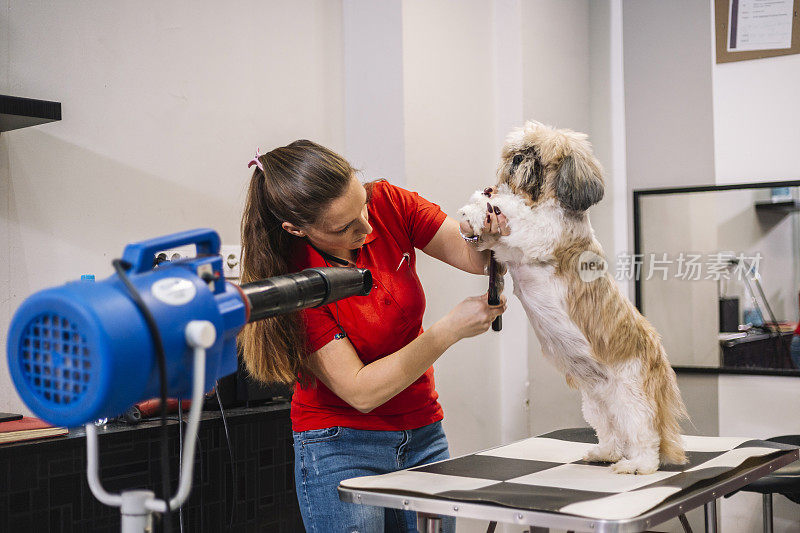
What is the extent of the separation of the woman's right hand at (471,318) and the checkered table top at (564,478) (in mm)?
297

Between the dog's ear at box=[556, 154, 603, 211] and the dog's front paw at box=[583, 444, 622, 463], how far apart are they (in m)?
0.54

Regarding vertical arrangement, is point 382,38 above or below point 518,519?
above

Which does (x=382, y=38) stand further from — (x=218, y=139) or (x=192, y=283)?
(x=192, y=283)

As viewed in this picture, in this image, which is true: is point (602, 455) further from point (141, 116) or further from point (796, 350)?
point (796, 350)

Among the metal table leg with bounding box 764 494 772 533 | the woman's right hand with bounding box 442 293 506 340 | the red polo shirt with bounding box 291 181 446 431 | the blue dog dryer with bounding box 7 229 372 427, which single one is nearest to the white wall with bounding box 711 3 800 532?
the metal table leg with bounding box 764 494 772 533

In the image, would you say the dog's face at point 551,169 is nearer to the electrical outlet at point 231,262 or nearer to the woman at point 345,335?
the woman at point 345,335

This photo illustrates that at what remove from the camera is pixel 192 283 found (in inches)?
30.5

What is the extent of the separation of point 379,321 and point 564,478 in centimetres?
50

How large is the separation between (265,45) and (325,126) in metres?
0.40

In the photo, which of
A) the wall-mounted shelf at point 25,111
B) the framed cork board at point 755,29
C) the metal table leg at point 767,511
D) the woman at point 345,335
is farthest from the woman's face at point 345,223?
the framed cork board at point 755,29

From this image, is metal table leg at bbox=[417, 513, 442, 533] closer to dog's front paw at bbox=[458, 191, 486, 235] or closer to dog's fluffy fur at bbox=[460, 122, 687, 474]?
dog's fluffy fur at bbox=[460, 122, 687, 474]

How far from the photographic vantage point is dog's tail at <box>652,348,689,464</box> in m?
1.55

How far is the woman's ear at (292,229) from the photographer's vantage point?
1.54 meters

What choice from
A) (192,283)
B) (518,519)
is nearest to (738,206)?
(518,519)
